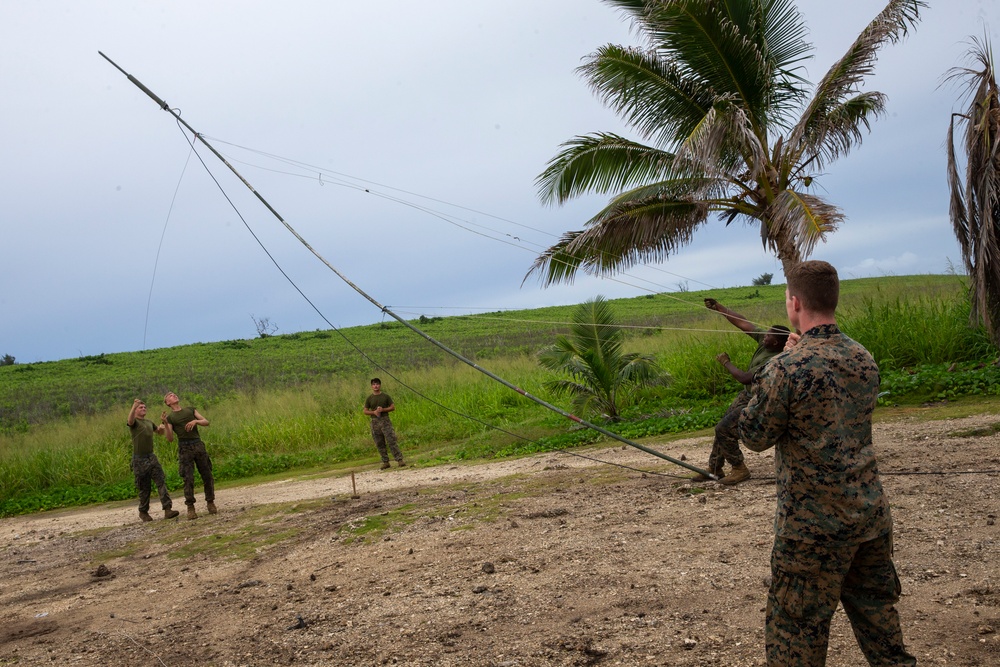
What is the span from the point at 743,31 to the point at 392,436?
894 cm

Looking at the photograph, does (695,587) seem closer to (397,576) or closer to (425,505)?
(397,576)

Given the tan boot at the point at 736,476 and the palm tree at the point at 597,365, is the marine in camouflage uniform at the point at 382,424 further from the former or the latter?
the tan boot at the point at 736,476

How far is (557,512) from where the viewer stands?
8.43 meters

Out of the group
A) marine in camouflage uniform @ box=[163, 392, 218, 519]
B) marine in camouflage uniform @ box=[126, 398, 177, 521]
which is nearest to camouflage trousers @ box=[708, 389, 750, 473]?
marine in camouflage uniform @ box=[163, 392, 218, 519]

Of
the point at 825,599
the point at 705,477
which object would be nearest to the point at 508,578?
the point at 705,477

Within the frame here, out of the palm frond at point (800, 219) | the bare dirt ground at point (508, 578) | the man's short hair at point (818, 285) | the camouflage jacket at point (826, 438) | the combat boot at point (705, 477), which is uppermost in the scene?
the palm frond at point (800, 219)

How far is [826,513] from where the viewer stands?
3143mm

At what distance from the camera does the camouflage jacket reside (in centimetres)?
314

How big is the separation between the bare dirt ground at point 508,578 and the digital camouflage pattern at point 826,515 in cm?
128

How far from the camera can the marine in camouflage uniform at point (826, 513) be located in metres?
3.15

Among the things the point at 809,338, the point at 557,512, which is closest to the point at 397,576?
the point at 557,512

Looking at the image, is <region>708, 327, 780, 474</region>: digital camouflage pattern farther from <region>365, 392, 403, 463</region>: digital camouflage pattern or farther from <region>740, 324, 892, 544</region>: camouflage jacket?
<region>365, 392, 403, 463</region>: digital camouflage pattern

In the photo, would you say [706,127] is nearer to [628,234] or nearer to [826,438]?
[628,234]

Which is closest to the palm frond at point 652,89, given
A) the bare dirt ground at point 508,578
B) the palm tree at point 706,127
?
the palm tree at point 706,127
